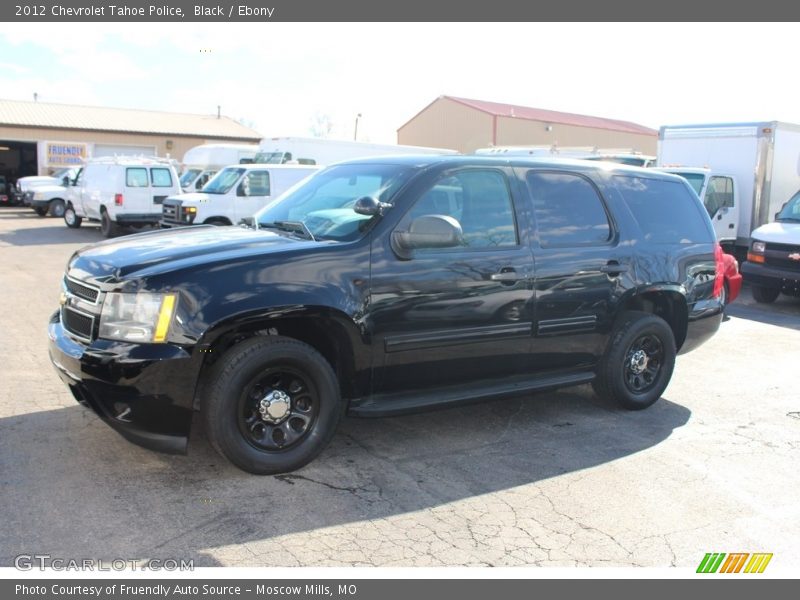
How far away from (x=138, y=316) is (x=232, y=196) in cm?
1297

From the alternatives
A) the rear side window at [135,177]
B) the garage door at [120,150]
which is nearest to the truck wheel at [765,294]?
the rear side window at [135,177]

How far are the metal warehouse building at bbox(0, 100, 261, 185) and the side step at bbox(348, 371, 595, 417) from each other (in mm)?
39096

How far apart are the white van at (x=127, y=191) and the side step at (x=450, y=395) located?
16.8m

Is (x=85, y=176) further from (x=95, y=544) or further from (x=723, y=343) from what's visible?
(x=95, y=544)

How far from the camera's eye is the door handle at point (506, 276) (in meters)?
5.01

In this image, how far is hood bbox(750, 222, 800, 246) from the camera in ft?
36.7

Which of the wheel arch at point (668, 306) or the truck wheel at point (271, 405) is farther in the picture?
the wheel arch at point (668, 306)

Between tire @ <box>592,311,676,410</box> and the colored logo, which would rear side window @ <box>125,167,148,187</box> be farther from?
the colored logo

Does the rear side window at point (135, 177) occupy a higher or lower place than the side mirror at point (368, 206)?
higher

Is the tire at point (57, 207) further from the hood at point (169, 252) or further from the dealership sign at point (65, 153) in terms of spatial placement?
the hood at point (169, 252)

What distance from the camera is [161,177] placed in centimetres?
2045

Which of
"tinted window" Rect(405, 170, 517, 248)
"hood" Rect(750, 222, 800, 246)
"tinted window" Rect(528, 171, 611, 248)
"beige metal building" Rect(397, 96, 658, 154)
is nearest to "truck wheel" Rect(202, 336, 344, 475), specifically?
"tinted window" Rect(405, 170, 517, 248)

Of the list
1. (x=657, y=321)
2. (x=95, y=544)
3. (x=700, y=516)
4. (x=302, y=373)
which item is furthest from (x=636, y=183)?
(x=95, y=544)

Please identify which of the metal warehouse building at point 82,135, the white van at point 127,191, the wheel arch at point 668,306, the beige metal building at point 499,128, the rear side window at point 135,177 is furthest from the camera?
the beige metal building at point 499,128
